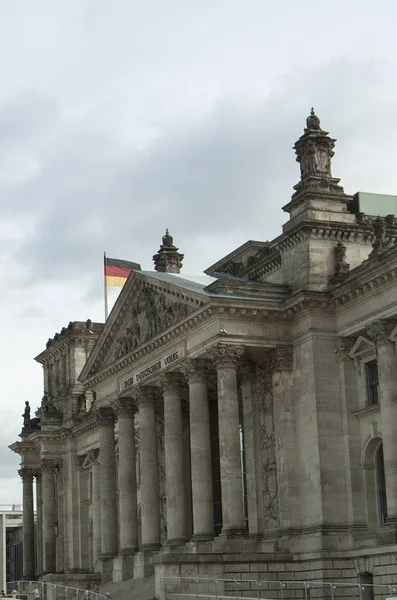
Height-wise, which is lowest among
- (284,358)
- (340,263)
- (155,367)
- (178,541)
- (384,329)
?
(178,541)

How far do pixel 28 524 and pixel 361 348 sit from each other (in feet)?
143

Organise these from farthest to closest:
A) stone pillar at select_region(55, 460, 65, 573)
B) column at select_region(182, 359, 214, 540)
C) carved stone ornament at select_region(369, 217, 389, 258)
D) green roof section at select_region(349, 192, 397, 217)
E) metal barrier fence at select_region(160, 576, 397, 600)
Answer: stone pillar at select_region(55, 460, 65, 573), green roof section at select_region(349, 192, 397, 217), column at select_region(182, 359, 214, 540), carved stone ornament at select_region(369, 217, 389, 258), metal barrier fence at select_region(160, 576, 397, 600)

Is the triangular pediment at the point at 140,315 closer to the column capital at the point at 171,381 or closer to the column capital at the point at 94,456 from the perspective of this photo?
the column capital at the point at 171,381

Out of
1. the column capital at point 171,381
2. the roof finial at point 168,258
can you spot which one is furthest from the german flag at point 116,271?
the column capital at point 171,381

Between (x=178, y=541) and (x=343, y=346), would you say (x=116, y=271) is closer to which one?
(x=178, y=541)

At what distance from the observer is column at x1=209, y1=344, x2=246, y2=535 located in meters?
50.6

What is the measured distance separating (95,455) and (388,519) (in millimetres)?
34742

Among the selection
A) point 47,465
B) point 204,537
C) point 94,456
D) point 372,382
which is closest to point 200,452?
point 204,537

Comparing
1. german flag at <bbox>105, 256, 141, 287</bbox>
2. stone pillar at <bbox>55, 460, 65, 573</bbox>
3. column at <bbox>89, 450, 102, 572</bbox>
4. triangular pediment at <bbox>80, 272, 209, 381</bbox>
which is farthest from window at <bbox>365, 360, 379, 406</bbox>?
stone pillar at <bbox>55, 460, 65, 573</bbox>

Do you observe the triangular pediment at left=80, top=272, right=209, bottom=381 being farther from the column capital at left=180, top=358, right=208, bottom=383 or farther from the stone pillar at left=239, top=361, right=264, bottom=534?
the stone pillar at left=239, top=361, right=264, bottom=534

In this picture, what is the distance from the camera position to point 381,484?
5012cm

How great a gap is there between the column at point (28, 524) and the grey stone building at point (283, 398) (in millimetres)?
27514

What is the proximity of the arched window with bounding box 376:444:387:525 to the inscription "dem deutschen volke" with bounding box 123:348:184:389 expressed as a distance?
1039cm

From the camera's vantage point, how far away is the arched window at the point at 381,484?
49656 mm
